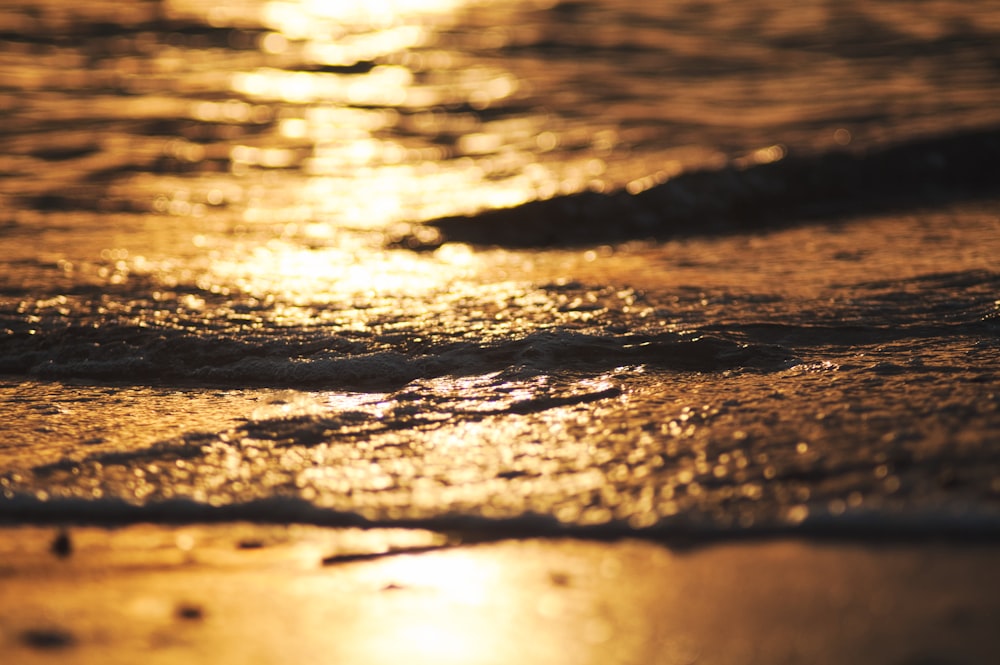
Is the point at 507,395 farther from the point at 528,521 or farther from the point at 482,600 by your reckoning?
the point at 482,600

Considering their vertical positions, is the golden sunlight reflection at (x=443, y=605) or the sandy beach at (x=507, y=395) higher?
the sandy beach at (x=507, y=395)

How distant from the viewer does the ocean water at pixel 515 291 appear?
245 centimetres

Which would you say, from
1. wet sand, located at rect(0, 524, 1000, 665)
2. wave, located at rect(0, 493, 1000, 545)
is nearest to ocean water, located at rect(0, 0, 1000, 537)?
wave, located at rect(0, 493, 1000, 545)

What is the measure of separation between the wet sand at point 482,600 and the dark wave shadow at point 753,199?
3.41m

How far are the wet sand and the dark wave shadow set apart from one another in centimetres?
341

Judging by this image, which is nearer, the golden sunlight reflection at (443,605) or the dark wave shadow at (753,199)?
the golden sunlight reflection at (443,605)

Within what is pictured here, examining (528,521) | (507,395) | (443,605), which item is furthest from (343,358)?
(443,605)

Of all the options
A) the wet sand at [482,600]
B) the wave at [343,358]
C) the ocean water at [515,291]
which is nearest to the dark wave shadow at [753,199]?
the ocean water at [515,291]

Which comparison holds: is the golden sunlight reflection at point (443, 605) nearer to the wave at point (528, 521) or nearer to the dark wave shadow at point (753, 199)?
the wave at point (528, 521)

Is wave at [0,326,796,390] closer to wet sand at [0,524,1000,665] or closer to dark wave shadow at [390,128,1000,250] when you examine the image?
wet sand at [0,524,1000,665]

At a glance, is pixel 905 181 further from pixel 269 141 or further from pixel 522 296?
pixel 269 141

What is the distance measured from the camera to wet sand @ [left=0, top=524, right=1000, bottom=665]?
71.6 inches

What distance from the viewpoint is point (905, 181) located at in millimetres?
6859

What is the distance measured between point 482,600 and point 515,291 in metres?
2.33
